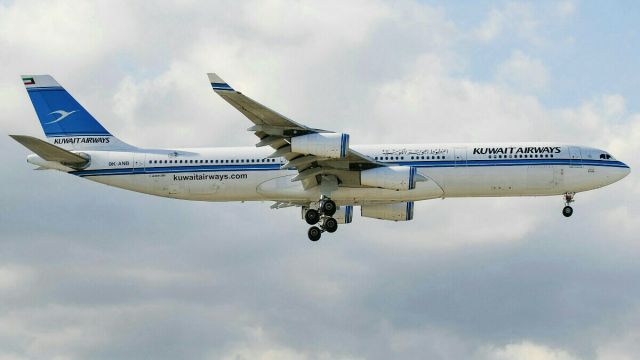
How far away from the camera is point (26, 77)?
73688 millimetres

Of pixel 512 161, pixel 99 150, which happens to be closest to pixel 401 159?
pixel 512 161

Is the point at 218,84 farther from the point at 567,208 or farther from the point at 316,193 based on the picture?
the point at 567,208

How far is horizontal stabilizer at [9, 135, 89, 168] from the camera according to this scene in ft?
212

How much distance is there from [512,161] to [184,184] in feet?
62.7

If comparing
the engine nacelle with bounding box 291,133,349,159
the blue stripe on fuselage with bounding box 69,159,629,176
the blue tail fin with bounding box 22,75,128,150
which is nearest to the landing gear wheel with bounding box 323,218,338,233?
the blue stripe on fuselage with bounding box 69,159,629,176

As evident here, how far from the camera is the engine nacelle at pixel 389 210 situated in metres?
72.0

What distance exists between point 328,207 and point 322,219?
2460 mm

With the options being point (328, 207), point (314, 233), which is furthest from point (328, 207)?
point (314, 233)

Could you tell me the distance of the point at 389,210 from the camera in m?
72.1

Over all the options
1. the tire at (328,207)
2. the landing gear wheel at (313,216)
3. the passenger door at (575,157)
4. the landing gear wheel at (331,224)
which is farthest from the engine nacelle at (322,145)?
the passenger door at (575,157)

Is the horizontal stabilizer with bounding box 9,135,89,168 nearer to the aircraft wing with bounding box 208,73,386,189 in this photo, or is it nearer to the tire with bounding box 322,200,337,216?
the aircraft wing with bounding box 208,73,386,189

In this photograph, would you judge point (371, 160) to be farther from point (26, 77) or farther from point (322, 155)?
point (26, 77)

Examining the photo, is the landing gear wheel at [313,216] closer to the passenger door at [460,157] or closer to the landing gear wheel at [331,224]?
the landing gear wheel at [331,224]

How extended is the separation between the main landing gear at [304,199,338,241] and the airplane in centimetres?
6
